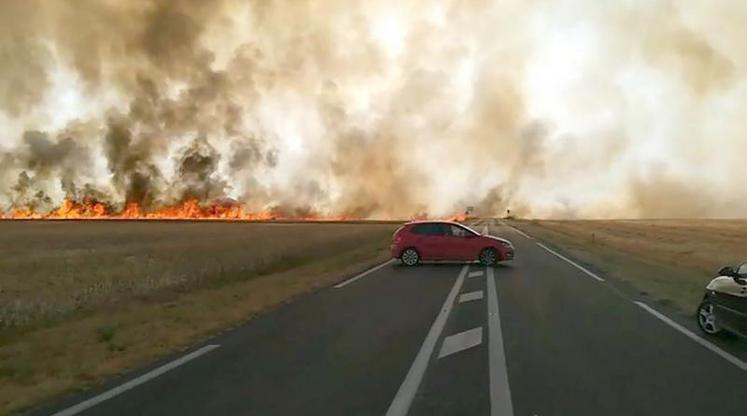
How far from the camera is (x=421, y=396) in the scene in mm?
7156

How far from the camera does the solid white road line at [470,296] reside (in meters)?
15.9

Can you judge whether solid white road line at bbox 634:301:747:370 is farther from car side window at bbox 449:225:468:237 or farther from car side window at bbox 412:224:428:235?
car side window at bbox 412:224:428:235

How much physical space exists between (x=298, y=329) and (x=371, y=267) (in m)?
14.1

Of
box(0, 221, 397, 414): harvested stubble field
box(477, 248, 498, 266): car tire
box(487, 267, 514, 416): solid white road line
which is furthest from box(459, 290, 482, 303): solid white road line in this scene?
box(477, 248, 498, 266): car tire

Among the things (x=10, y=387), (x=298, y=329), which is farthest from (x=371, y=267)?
(x=10, y=387)

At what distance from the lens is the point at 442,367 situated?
8.62 meters

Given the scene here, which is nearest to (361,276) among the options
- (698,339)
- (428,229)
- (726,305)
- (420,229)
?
(420,229)

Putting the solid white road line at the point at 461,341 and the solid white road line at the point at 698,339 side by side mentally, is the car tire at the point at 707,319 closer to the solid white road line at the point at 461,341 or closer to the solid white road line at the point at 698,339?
the solid white road line at the point at 698,339

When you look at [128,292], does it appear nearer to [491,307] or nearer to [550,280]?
[491,307]

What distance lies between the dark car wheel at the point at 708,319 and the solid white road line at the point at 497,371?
131 inches

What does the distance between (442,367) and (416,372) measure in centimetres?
45

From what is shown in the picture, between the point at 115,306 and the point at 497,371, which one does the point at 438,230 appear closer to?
the point at 115,306

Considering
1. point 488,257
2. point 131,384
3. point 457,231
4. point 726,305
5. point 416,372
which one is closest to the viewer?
point 131,384

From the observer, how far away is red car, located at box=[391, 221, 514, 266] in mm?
26734
